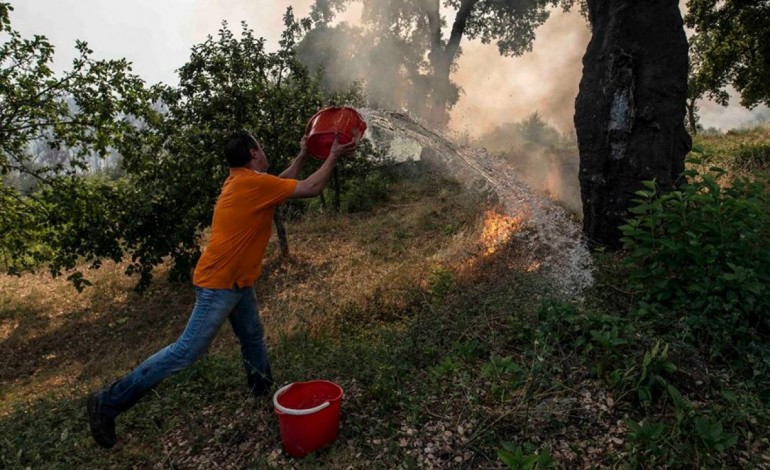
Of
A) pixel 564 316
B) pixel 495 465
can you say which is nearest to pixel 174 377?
pixel 495 465

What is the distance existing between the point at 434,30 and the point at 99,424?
18.4 metres

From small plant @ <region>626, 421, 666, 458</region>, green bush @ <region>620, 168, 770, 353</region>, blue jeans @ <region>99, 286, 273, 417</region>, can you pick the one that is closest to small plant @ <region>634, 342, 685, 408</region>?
Answer: small plant @ <region>626, 421, 666, 458</region>

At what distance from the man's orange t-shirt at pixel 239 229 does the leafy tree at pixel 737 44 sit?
14.2 metres

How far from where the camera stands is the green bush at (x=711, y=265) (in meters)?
3.38

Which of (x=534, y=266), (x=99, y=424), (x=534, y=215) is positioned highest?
(x=534, y=215)

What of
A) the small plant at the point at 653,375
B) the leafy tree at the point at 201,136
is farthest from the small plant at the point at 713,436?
the leafy tree at the point at 201,136

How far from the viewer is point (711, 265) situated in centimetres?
355

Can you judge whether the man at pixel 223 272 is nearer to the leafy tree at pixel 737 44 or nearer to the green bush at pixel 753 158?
the green bush at pixel 753 158

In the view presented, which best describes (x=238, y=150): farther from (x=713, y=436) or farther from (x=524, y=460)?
(x=713, y=436)

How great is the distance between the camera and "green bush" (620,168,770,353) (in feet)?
→ 11.1

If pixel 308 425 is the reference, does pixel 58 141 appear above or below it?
above

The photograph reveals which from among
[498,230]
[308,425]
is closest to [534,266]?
[498,230]

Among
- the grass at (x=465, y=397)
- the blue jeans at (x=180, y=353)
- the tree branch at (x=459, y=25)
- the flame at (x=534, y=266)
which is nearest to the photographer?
the grass at (x=465, y=397)

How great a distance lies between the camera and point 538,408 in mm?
2951
